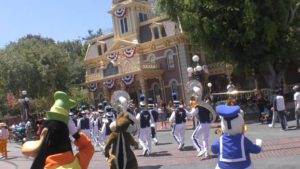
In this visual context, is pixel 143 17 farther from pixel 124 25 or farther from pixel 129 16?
pixel 124 25

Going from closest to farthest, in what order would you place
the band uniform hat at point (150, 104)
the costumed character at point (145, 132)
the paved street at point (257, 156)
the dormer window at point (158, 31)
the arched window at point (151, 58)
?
the paved street at point (257, 156) → the costumed character at point (145, 132) → the band uniform hat at point (150, 104) → the dormer window at point (158, 31) → the arched window at point (151, 58)

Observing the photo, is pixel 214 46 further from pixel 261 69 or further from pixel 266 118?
pixel 266 118

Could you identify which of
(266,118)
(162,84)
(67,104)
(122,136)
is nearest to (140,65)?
(162,84)

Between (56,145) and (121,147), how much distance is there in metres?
4.10

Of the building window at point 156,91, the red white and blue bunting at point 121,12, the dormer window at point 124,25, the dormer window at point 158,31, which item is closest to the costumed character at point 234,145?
the building window at point 156,91

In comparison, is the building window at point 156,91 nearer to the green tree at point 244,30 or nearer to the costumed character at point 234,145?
the green tree at point 244,30

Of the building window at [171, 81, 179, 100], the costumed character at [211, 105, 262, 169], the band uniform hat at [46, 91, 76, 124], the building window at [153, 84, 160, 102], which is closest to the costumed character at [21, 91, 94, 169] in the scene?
the band uniform hat at [46, 91, 76, 124]

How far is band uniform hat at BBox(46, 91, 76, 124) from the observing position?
4.89 meters

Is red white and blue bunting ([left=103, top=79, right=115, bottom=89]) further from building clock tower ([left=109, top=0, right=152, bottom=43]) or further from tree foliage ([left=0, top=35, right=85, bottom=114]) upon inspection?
tree foliage ([left=0, top=35, right=85, bottom=114])

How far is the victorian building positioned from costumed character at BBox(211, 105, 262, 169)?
32.1 metres

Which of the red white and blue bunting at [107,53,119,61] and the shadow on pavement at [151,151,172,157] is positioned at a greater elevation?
the red white and blue bunting at [107,53,119,61]

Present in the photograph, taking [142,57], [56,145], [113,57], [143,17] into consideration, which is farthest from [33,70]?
[56,145]

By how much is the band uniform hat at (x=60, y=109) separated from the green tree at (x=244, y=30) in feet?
70.0

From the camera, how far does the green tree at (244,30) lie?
26.0 meters
